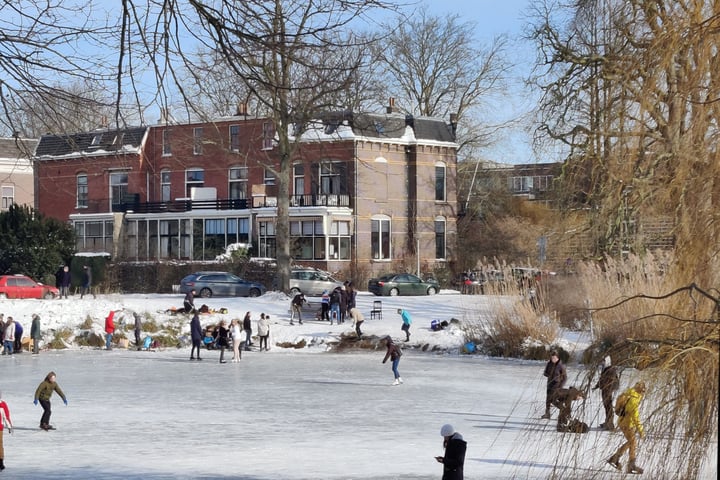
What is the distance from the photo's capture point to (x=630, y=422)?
255 inches

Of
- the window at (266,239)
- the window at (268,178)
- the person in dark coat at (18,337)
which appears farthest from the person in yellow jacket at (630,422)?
the window at (268,178)

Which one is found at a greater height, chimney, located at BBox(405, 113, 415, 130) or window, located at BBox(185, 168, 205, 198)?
chimney, located at BBox(405, 113, 415, 130)

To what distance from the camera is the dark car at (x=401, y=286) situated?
51562 mm

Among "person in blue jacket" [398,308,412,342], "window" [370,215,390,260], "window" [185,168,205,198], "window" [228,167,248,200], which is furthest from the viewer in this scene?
"window" [185,168,205,198]

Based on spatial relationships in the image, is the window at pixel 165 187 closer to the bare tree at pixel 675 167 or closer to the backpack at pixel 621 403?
the bare tree at pixel 675 167

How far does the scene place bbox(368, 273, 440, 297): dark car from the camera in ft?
169

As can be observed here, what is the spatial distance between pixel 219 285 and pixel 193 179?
15.8 m

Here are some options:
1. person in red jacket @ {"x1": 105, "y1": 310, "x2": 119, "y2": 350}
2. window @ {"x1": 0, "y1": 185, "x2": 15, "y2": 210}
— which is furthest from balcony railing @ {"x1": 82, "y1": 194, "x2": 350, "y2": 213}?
person in red jacket @ {"x1": 105, "y1": 310, "x2": 119, "y2": 350}

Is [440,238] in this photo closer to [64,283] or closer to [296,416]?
[64,283]

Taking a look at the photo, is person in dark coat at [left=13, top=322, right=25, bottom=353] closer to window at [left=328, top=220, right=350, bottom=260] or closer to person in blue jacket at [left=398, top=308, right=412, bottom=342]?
person in blue jacket at [left=398, top=308, right=412, bottom=342]

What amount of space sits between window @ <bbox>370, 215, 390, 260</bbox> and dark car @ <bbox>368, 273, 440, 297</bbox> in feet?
20.8

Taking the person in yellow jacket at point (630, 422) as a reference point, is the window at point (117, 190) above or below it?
above

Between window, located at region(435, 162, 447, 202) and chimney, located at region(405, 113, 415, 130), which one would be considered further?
window, located at region(435, 162, 447, 202)

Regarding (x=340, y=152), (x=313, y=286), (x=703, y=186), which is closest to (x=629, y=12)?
(x=703, y=186)
